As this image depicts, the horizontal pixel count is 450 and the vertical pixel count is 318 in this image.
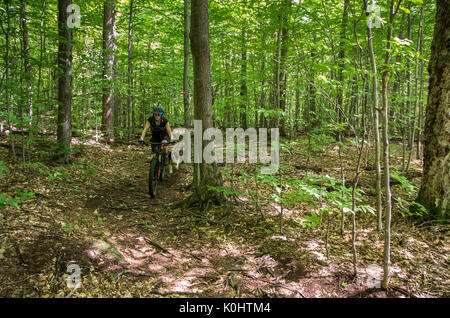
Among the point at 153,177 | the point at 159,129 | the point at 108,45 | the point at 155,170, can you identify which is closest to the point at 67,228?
the point at 153,177

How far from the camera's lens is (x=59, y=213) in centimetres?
396

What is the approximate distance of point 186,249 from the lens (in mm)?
3838

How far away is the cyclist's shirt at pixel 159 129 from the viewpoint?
6.32 meters

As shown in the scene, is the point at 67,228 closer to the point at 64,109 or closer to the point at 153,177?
the point at 153,177

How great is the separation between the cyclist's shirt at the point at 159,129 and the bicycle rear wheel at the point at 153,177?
798mm

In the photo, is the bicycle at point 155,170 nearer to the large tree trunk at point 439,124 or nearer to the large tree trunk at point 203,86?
the large tree trunk at point 203,86

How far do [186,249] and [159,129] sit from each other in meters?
3.52

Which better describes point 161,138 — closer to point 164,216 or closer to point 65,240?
point 164,216

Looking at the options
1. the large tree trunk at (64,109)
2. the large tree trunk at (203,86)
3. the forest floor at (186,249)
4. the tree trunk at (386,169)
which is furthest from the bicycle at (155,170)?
the tree trunk at (386,169)

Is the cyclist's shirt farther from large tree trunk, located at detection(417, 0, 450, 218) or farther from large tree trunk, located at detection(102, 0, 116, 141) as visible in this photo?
large tree trunk, located at detection(417, 0, 450, 218)

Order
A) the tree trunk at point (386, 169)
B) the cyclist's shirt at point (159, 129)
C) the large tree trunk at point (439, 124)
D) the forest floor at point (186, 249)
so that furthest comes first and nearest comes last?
the cyclist's shirt at point (159, 129) → the large tree trunk at point (439, 124) → the forest floor at point (186, 249) → the tree trunk at point (386, 169)

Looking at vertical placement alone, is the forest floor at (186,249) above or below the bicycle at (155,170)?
below

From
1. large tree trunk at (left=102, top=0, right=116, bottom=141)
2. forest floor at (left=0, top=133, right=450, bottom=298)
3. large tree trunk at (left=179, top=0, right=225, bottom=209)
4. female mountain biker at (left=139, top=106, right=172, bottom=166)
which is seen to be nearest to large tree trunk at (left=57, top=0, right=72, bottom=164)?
forest floor at (left=0, top=133, right=450, bottom=298)

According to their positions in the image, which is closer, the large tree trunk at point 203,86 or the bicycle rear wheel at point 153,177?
the large tree trunk at point 203,86
